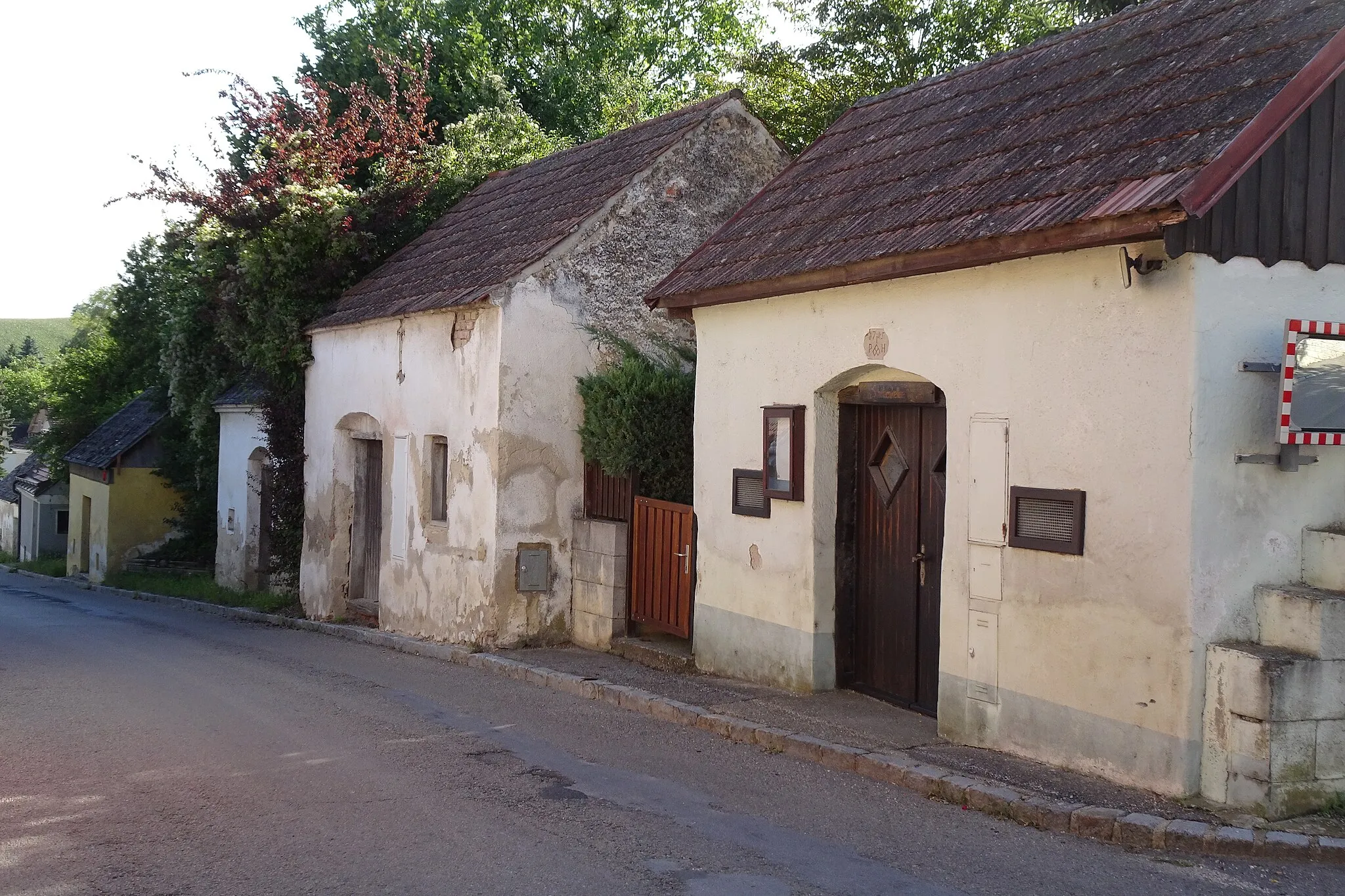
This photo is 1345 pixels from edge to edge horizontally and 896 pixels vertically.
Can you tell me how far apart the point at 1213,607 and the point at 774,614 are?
13.6 ft

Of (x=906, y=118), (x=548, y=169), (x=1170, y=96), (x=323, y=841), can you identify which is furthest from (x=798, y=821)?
(x=548, y=169)

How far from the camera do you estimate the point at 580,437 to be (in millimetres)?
13367

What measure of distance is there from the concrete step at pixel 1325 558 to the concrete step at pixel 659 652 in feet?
18.7

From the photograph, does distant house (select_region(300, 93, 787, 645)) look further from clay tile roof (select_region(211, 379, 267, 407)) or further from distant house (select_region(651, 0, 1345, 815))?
clay tile roof (select_region(211, 379, 267, 407))

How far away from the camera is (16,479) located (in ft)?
151

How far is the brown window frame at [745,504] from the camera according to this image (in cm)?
1019

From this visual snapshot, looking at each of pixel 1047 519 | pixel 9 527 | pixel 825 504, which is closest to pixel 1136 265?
pixel 1047 519

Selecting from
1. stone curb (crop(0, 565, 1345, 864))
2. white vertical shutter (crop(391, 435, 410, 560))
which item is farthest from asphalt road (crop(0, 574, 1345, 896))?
white vertical shutter (crop(391, 435, 410, 560))

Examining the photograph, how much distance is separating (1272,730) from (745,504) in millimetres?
4986

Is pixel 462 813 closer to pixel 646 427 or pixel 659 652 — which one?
pixel 659 652

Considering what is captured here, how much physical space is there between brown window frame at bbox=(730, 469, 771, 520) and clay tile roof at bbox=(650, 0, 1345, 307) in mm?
1510

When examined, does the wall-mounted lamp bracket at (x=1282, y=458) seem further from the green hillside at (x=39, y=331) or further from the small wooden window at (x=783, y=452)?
the green hillside at (x=39, y=331)

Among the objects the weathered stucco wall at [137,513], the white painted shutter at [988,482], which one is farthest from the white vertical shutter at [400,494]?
the weathered stucco wall at [137,513]

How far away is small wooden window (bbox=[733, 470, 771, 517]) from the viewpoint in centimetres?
1021
